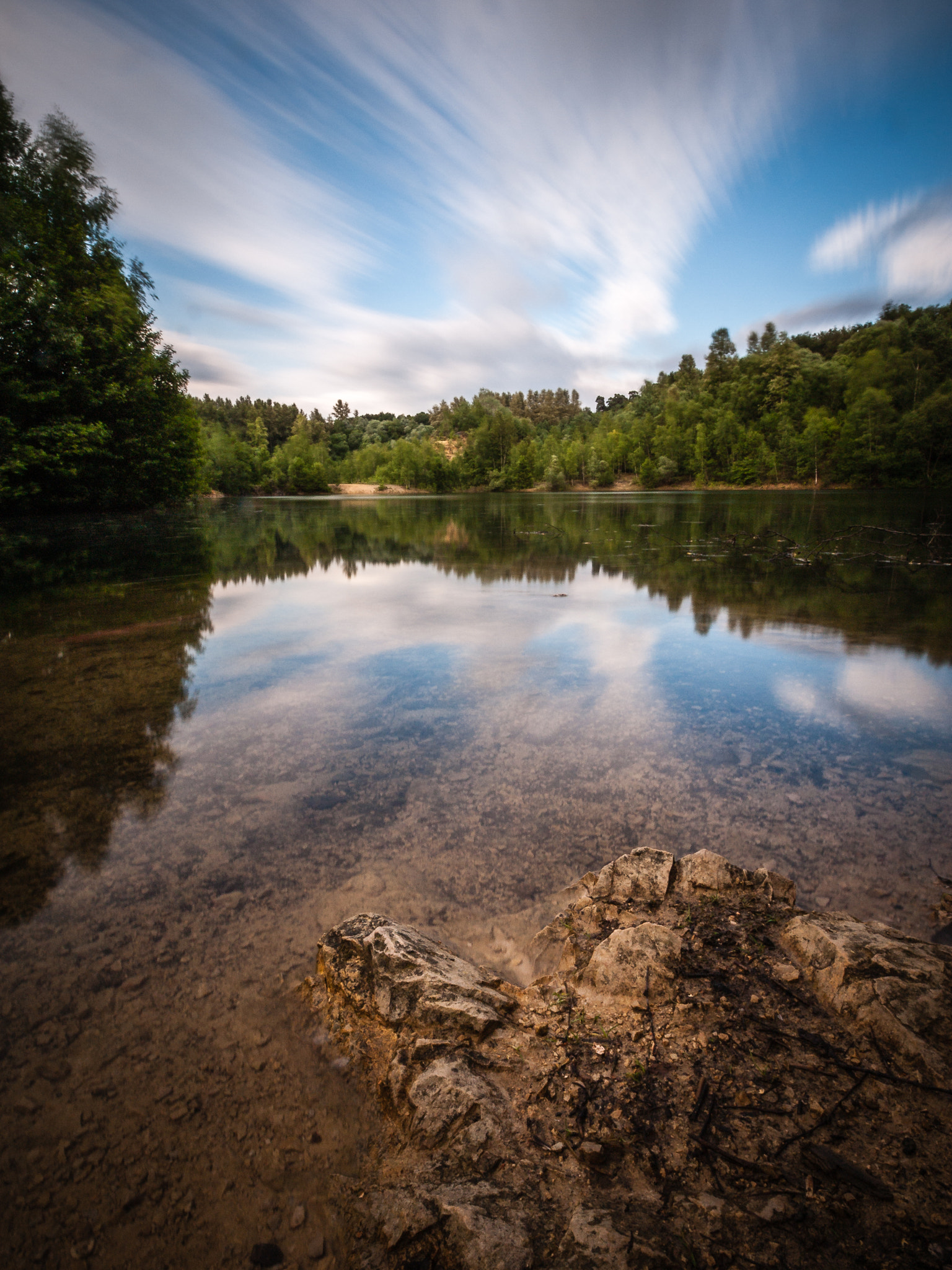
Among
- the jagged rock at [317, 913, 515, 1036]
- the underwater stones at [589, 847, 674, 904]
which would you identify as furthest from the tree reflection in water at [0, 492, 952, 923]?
the underwater stones at [589, 847, 674, 904]

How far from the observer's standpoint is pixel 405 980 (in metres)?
2.33

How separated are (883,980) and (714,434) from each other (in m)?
109

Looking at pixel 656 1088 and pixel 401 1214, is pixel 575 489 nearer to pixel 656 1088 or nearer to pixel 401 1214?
pixel 656 1088

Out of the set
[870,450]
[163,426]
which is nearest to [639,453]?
[870,450]

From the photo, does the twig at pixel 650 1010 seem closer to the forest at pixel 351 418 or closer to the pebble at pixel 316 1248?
the pebble at pixel 316 1248

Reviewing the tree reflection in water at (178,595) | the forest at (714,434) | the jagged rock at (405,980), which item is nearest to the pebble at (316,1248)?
the jagged rock at (405,980)

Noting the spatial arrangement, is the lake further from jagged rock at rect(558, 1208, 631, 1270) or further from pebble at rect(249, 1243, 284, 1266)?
jagged rock at rect(558, 1208, 631, 1270)

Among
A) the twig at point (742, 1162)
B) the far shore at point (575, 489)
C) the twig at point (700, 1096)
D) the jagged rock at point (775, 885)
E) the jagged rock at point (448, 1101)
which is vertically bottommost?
the jagged rock at point (448, 1101)

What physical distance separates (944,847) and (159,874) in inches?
190

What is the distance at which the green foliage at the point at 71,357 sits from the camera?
1986cm

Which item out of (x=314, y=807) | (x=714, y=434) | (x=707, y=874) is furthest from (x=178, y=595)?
(x=714, y=434)

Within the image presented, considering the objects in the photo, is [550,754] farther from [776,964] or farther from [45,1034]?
[45,1034]

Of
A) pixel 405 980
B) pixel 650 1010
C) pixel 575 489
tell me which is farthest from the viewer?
pixel 575 489

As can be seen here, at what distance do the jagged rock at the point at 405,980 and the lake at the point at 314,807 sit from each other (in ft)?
0.75
